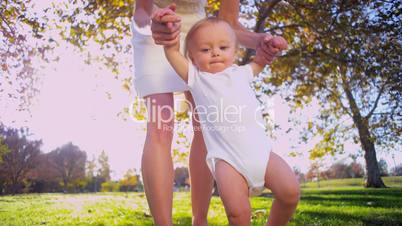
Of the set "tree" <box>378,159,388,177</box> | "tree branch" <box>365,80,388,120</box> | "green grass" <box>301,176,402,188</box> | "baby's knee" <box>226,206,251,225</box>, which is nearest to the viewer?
"baby's knee" <box>226,206,251,225</box>

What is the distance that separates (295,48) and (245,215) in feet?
16.0

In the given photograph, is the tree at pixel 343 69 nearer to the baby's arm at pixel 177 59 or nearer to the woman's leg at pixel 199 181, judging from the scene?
the woman's leg at pixel 199 181

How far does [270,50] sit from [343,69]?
3.71m

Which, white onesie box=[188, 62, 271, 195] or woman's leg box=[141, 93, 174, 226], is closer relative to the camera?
white onesie box=[188, 62, 271, 195]

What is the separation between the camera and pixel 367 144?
17.0 feet

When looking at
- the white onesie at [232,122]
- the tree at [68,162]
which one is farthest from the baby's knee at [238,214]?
the tree at [68,162]

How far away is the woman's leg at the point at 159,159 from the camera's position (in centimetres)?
156

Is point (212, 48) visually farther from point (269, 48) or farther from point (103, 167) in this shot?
point (103, 167)

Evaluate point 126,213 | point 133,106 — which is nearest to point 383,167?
point 126,213

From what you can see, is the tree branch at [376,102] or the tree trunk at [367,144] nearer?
the tree branch at [376,102]

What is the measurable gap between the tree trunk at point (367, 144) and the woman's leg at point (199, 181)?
350 cm

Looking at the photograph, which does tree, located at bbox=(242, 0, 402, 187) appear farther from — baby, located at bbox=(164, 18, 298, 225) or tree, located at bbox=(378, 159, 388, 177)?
baby, located at bbox=(164, 18, 298, 225)

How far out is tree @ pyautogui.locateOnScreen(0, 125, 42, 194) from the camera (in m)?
3.86

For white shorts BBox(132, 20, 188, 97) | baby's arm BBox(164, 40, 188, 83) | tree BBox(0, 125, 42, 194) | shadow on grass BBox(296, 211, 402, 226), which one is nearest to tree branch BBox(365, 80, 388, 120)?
shadow on grass BBox(296, 211, 402, 226)
